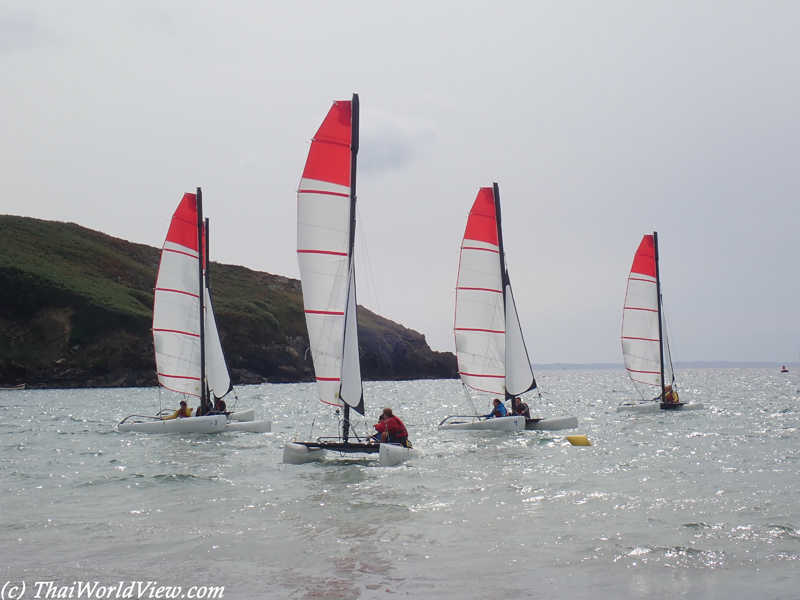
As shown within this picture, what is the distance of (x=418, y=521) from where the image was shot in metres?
12.6

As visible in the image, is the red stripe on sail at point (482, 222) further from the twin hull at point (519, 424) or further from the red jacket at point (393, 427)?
the red jacket at point (393, 427)

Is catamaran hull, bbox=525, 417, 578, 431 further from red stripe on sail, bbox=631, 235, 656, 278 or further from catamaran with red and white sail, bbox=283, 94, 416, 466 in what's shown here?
red stripe on sail, bbox=631, 235, 656, 278

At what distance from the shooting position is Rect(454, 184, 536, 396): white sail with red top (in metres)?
29.2

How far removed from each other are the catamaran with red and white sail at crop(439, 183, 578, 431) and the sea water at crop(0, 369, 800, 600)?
5.20 m

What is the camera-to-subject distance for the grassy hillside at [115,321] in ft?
266

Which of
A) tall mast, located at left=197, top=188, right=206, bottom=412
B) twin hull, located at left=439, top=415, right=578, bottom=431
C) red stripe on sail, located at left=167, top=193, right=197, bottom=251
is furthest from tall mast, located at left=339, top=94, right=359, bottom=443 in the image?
red stripe on sail, located at left=167, top=193, right=197, bottom=251

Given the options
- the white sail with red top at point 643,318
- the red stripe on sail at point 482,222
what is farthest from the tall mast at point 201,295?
the white sail with red top at point 643,318

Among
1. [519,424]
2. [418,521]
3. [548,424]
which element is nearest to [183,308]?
[519,424]

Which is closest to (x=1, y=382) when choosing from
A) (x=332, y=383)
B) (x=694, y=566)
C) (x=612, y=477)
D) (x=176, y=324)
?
(x=176, y=324)

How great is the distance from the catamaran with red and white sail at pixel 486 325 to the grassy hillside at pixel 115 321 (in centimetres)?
6297

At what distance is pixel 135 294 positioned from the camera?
99.9 meters

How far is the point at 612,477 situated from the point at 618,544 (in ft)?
22.2

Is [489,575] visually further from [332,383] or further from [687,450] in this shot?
[687,450]

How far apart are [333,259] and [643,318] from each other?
28155 mm
